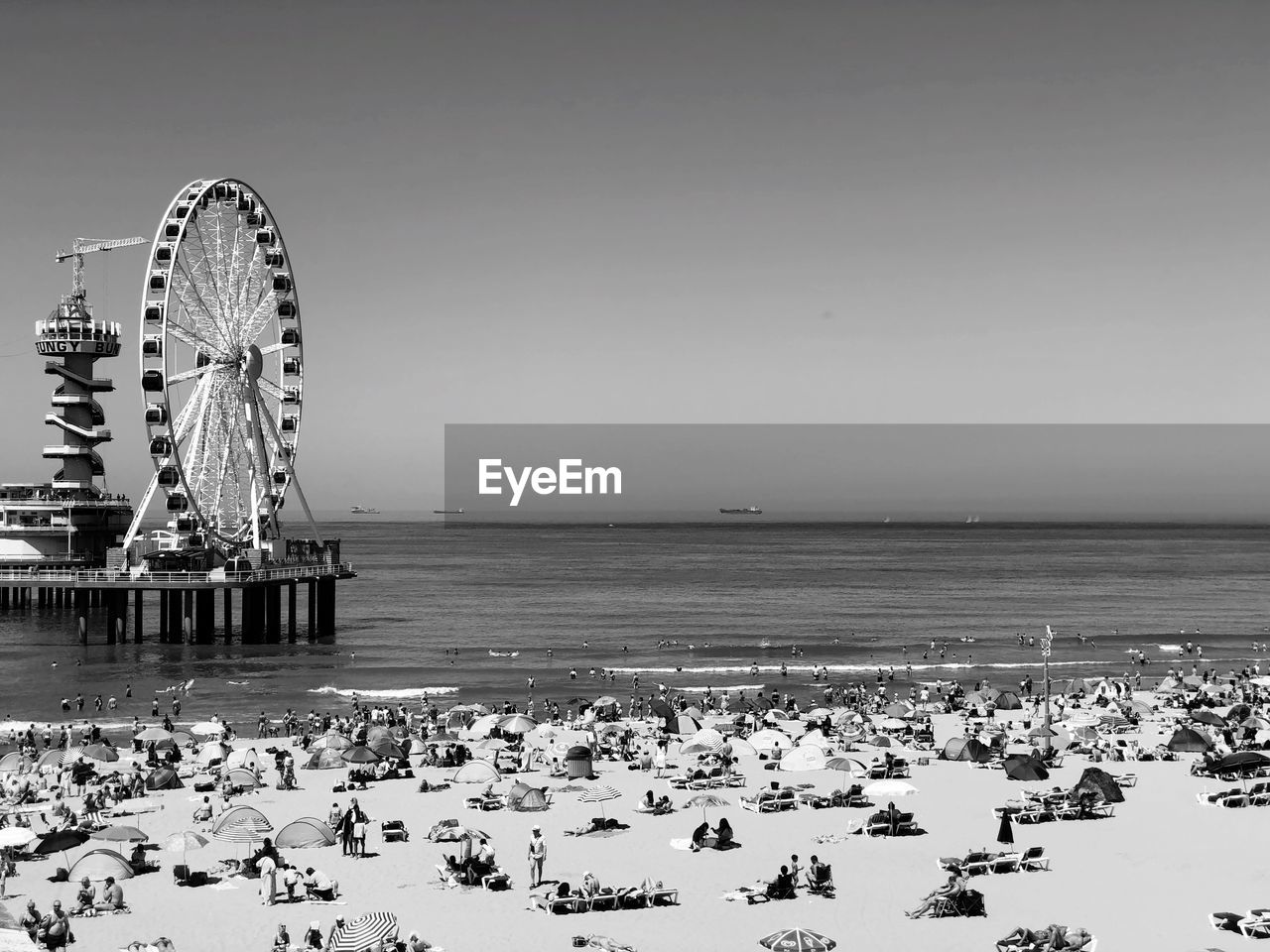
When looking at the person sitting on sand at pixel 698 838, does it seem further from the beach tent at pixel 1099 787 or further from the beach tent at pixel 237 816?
the beach tent at pixel 1099 787

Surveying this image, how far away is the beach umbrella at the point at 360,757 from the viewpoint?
28.3 m

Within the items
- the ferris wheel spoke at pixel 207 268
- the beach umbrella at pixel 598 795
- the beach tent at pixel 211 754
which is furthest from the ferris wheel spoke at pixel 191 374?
the beach umbrella at pixel 598 795

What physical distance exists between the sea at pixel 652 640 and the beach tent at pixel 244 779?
1304cm

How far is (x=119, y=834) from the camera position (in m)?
21.2

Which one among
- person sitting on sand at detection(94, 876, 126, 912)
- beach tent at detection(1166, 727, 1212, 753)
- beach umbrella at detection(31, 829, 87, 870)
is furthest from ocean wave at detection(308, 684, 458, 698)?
person sitting on sand at detection(94, 876, 126, 912)

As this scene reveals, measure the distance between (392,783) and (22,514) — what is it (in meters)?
58.9

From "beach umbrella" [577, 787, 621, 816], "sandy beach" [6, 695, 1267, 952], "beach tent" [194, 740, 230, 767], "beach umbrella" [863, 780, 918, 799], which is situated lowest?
"beach tent" [194, 740, 230, 767]

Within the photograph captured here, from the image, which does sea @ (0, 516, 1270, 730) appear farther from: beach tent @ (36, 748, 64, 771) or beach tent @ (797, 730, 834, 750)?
beach tent @ (797, 730, 834, 750)

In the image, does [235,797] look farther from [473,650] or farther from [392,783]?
[473,650]

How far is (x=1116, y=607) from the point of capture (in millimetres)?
82750

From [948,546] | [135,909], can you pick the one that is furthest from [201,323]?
[948,546]

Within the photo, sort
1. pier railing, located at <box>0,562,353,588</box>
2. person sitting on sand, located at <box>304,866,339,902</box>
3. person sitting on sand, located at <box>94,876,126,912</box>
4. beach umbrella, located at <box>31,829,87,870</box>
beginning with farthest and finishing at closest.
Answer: pier railing, located at <box>0,562,353,588</box>
beach umbrella, located at <box>31,829,87,870</box>
person sitting on sand, located at <box>304,866,339,902</box>
person sitting on sand, located at <box>94,876,126,912</box>

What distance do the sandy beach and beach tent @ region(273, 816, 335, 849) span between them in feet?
1.35

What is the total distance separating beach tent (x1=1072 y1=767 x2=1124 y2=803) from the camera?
24.0m
